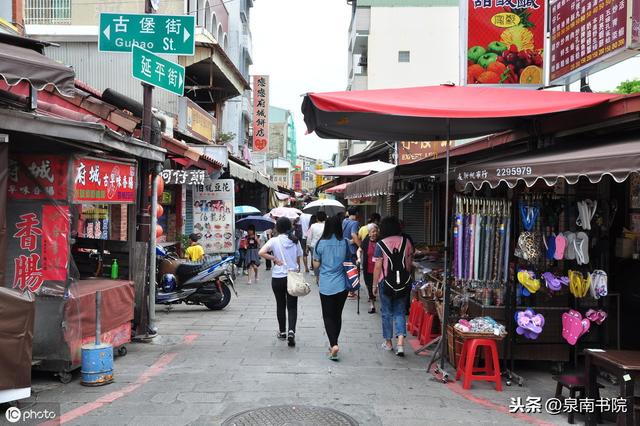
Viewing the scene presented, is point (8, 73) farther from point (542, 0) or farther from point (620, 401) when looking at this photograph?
point (542, 0)

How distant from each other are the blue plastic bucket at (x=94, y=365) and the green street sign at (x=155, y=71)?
137 inches

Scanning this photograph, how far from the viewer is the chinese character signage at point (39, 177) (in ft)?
19.9

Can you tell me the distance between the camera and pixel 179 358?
23.5ft

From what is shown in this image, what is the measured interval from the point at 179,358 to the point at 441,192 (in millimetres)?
7300

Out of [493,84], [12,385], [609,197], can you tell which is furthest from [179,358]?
[493,84]

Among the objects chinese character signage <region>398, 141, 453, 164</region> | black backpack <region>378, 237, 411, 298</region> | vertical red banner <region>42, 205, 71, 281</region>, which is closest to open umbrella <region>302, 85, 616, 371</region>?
black backpack <region>378, 237, 411, 298</region>

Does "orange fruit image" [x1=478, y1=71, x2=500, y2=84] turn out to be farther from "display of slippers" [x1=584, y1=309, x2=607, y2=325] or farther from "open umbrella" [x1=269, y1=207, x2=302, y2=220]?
"open umbrella" [x1=269, y1=207, x2=302, y2=220]

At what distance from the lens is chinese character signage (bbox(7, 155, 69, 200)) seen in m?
6.07

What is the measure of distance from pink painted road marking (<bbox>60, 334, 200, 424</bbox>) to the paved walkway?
1 cm

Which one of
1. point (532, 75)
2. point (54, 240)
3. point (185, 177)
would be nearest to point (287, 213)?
point (185, 177)

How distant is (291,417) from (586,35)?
6.15 meters

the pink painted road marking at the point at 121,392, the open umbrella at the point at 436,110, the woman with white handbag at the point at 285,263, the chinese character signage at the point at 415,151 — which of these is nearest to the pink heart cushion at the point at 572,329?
the open umbrella at the point at 436,110

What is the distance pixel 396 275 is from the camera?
7.33 metres

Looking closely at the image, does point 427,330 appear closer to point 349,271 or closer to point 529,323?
point 349,271
